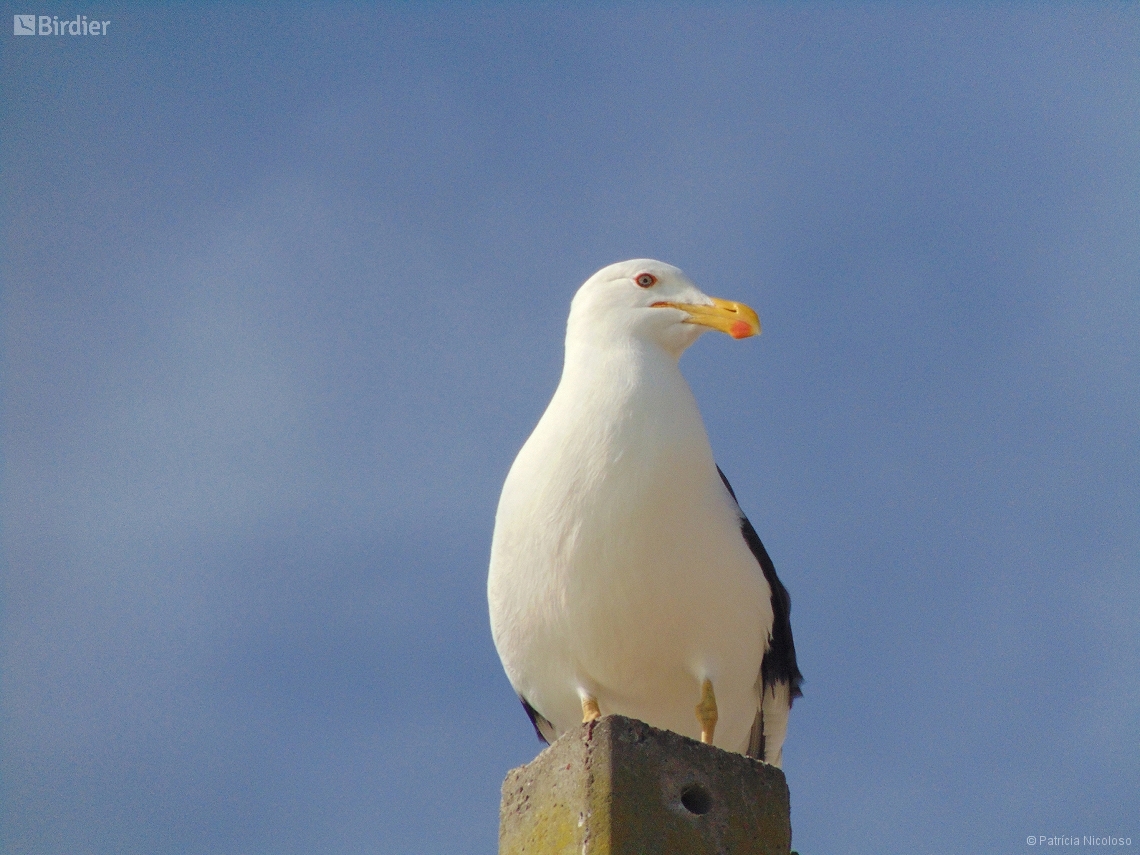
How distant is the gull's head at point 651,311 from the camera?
9.73m

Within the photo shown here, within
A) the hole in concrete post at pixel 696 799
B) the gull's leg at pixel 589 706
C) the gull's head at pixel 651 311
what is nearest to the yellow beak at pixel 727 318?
the gull's head at pixel 651 311

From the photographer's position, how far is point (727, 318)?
32.0 ft

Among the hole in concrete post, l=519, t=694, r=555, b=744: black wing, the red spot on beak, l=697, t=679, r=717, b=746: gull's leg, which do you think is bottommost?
the hole in concrete post

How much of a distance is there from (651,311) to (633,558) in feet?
6.61

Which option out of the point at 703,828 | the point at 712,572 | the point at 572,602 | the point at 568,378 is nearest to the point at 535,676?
the point at 572,602

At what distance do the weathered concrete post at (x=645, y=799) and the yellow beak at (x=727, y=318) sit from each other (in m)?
3.48

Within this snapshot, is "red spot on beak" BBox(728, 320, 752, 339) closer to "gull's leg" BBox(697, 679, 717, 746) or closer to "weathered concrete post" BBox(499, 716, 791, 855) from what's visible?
"gull's leg" BBox(697, 679, 717, 746)

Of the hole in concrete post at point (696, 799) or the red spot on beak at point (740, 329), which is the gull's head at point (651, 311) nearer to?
the red spot on beak at point (740, 329)

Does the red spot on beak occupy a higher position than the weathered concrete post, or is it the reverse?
the red spot on beak

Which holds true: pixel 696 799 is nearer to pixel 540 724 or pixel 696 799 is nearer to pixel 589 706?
pixel 589 706

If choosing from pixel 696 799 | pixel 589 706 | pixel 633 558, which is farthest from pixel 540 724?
pixel 696 799

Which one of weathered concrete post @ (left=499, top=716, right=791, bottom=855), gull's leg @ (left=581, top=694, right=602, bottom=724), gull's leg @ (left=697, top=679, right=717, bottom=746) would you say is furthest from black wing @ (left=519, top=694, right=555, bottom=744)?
weathered concrete post @ (left=499, top=716, right=791, bottom=855)

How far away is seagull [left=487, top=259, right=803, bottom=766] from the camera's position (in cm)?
864

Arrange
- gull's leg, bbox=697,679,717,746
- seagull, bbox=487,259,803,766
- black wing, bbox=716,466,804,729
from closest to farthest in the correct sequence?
1. seagull, bbox=487,259,803,766
2. gull's leg, bbox=697,679,717,746
3. black wing, bbox=716,466,804,729
